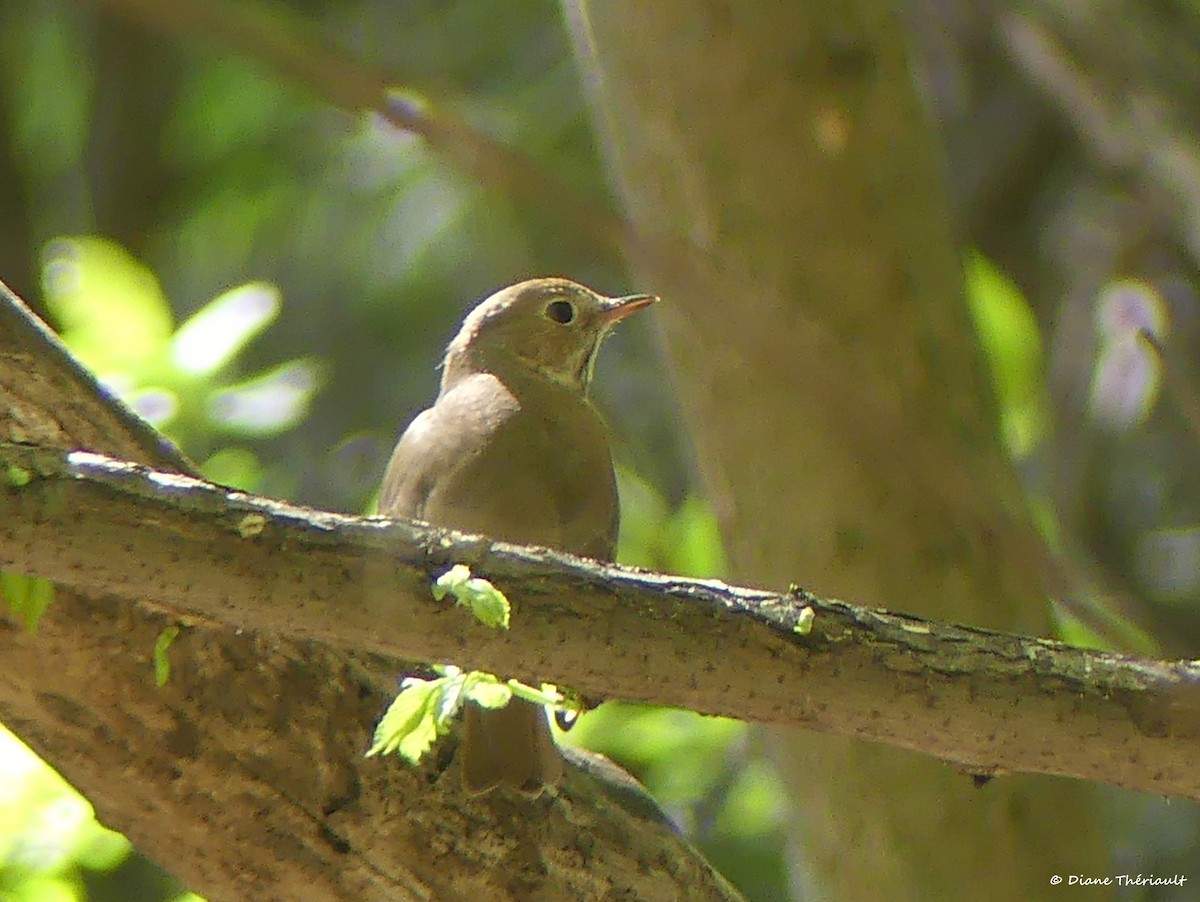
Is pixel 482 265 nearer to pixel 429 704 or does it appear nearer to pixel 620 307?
pixel 620 307

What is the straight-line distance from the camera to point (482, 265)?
7.05m

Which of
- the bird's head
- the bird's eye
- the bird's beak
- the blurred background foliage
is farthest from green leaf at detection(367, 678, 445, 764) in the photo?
the bird's eye

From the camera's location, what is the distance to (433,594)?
6.66ft

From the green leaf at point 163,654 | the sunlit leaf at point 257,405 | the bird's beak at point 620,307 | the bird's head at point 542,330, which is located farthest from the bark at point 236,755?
the bird's beak at point 620,307

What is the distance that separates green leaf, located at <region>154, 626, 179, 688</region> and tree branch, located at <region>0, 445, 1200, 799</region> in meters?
0.41

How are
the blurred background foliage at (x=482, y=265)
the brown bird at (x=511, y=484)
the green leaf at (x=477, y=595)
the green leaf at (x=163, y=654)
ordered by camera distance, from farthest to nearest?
the blurred background foliage at (x=482, y=265), the brown bird at (x=511, y=484), the green leaf at (x=163, y=654), the green leaf at (x=477, y=595)

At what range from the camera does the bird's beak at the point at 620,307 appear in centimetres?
408

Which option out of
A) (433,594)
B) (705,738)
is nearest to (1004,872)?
(705,738)

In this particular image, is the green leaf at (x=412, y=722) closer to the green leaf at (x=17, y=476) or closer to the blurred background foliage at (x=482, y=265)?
the green leaf at (x=17, y=476)

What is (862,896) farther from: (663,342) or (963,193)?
(963,193)

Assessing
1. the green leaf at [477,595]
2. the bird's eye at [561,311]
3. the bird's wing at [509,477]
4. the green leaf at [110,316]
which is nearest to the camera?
the green leaf at [477,595]

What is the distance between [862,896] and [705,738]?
813 millimetres

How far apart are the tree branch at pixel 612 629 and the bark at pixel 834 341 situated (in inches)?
62.7

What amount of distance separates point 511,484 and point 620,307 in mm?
1205
